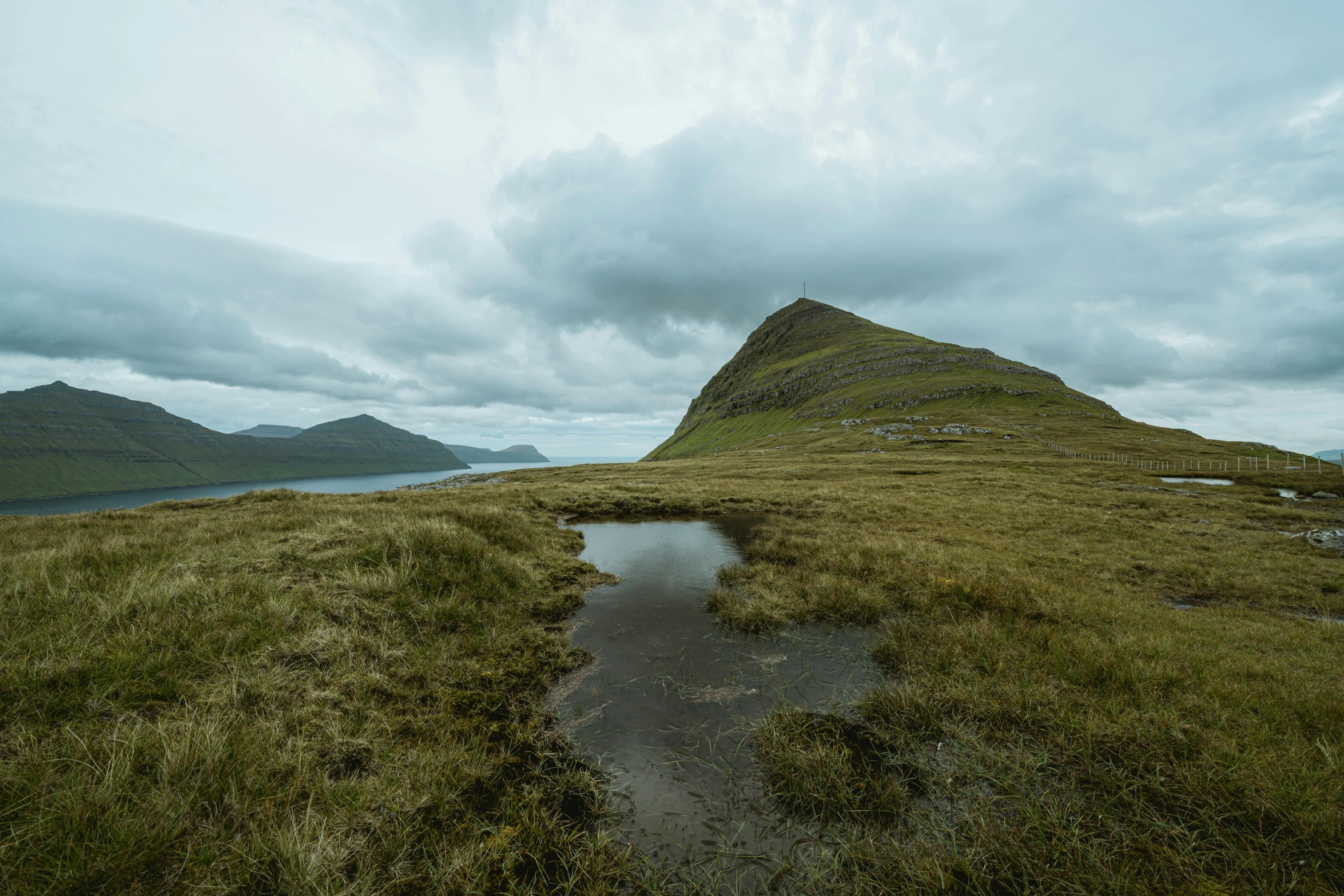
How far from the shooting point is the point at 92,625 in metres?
6.76

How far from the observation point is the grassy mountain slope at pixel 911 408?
247 feet

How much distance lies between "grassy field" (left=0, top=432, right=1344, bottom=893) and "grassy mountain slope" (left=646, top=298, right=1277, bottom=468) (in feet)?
221

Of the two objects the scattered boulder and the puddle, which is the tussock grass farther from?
the scattered boulder

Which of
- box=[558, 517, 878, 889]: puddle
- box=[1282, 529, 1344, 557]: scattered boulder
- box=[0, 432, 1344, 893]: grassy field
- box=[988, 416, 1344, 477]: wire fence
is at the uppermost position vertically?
box=[988, 416, 1344, 477]: wire fence

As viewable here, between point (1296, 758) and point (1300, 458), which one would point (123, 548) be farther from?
point (1300, 458)

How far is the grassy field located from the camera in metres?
4.14

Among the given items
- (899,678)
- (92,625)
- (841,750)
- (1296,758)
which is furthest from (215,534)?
(1296,758)

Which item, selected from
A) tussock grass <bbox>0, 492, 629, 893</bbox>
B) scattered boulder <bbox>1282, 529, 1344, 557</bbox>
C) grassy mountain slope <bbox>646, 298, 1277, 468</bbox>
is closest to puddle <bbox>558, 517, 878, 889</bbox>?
tussock grass <bbox>0, 492, 629, 893</bbox>

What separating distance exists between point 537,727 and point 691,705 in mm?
2415

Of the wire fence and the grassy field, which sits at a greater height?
the wire fence

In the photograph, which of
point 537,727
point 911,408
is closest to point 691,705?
point 537,727

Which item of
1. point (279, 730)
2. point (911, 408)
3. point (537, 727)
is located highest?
point (911, 408)

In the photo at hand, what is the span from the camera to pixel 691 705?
24.4ft

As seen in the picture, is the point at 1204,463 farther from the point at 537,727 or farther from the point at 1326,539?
the point at 537,727
